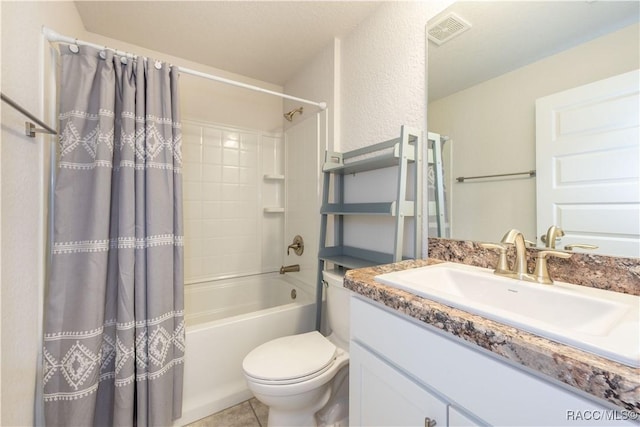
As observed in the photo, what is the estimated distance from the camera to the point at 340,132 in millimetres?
1714

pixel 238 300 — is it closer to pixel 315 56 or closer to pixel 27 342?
pixel 27 342

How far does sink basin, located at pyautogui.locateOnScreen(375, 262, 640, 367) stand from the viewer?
41 centimetres

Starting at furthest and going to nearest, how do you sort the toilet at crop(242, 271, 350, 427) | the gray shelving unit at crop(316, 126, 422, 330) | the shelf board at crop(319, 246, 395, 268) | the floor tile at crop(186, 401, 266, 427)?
the shelf board at crop(319, 246, 395, 268), the floor tile at crop(186, 401, 266, 427), the gray shelving unit at crop(316, 126, 422, 330), the toilet at crop(242, 271, 350, 427)

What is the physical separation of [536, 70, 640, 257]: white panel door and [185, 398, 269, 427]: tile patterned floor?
60.5 inches

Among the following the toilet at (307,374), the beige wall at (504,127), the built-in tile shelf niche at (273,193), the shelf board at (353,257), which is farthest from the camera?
the built-in tile shelf niche at (273,193)

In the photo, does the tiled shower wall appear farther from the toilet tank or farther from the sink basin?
the sink basin

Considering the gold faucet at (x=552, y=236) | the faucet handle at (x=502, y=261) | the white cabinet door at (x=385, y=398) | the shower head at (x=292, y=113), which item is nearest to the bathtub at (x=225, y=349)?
the white cabinet door at (x=385, y=398)

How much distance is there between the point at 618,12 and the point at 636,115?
31 cm

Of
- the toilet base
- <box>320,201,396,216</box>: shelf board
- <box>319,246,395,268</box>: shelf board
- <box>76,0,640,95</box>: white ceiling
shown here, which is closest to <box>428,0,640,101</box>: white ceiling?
<box>76,0,640,95</box>: white ceiling

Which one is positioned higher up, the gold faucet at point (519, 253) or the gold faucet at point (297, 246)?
the gold faucet at point (519, 253)

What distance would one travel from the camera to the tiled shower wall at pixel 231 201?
80.7 inches

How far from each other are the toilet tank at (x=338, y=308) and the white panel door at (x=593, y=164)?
33.8 inches

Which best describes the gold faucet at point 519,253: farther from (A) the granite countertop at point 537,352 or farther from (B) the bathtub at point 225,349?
(B) the bathtub at point 225,349

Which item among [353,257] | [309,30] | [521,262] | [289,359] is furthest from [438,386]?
[309,30]
